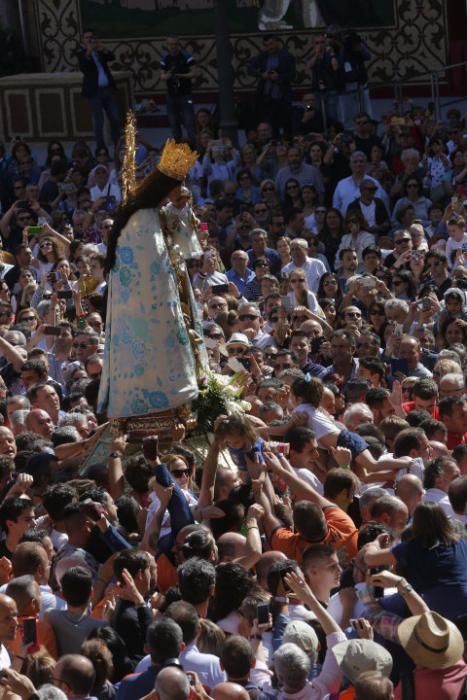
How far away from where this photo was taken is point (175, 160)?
10.4 m

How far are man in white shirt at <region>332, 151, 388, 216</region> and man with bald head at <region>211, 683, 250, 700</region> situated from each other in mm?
12268

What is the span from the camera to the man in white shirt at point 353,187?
18.9 m

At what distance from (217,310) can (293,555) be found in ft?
19.5

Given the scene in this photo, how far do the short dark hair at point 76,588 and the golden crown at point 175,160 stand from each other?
10.5 feet

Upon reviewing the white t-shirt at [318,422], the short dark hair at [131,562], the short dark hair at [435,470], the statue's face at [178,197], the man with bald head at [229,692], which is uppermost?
the statue's face at [178,197]

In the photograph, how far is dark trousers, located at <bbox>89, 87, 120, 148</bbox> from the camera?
22.5 metres

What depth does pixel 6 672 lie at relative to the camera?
6.87 metres

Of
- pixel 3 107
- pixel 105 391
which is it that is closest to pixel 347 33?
pixel 3 107

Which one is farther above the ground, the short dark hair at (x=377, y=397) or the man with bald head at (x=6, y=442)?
the man with bald head at (x=6, y=442)

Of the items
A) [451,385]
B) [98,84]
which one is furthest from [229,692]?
[98,84]

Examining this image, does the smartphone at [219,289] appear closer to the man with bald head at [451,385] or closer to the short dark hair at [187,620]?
the man with bald head at [451,385]

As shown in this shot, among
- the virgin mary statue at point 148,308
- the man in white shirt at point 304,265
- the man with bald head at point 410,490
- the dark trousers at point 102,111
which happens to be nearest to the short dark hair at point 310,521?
the man with bald head at point 410,490

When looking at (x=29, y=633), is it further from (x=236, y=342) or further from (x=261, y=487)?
Result: (x=236, y=342)

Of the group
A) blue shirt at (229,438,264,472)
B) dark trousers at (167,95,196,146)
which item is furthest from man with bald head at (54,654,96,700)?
dark trousers at (167,95,196,146)
